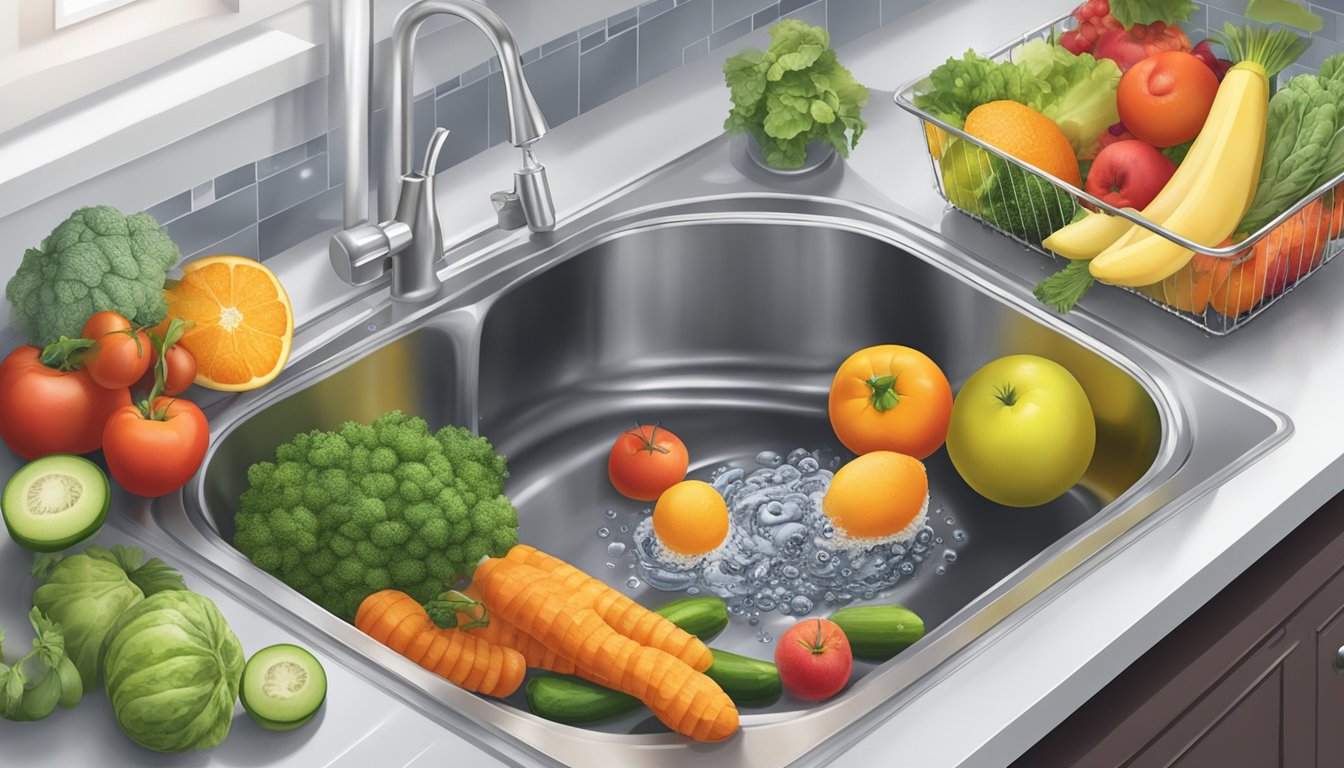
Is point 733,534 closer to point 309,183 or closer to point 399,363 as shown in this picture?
point 399,363

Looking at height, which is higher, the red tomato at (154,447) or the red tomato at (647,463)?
the red tomato at (154,447)

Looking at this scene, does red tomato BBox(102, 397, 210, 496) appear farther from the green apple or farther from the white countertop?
the green apple

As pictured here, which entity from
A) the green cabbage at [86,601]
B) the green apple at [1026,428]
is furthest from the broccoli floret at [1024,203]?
the green cabbage at [86,601]

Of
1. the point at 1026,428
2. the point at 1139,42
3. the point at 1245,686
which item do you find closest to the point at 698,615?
the point at 1026,428

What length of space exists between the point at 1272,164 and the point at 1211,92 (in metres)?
0.10

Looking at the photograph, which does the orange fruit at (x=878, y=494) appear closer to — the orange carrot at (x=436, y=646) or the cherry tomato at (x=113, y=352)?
the orange carrot at (x=436, y=646)

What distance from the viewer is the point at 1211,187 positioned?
127 centimetres

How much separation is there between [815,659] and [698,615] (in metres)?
0.15

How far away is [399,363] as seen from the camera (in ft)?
4.41

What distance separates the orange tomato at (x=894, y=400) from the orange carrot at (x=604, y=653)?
367 mm

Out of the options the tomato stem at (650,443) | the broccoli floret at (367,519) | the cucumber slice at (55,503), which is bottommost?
the tomato stem at (650,443)

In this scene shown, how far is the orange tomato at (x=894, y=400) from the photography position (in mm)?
1366

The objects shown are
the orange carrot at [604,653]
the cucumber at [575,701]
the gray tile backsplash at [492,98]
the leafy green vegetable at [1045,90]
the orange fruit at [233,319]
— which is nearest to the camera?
the orange carrot at [604,653]

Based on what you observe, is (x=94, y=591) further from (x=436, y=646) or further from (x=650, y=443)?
(x=650, y=443)
